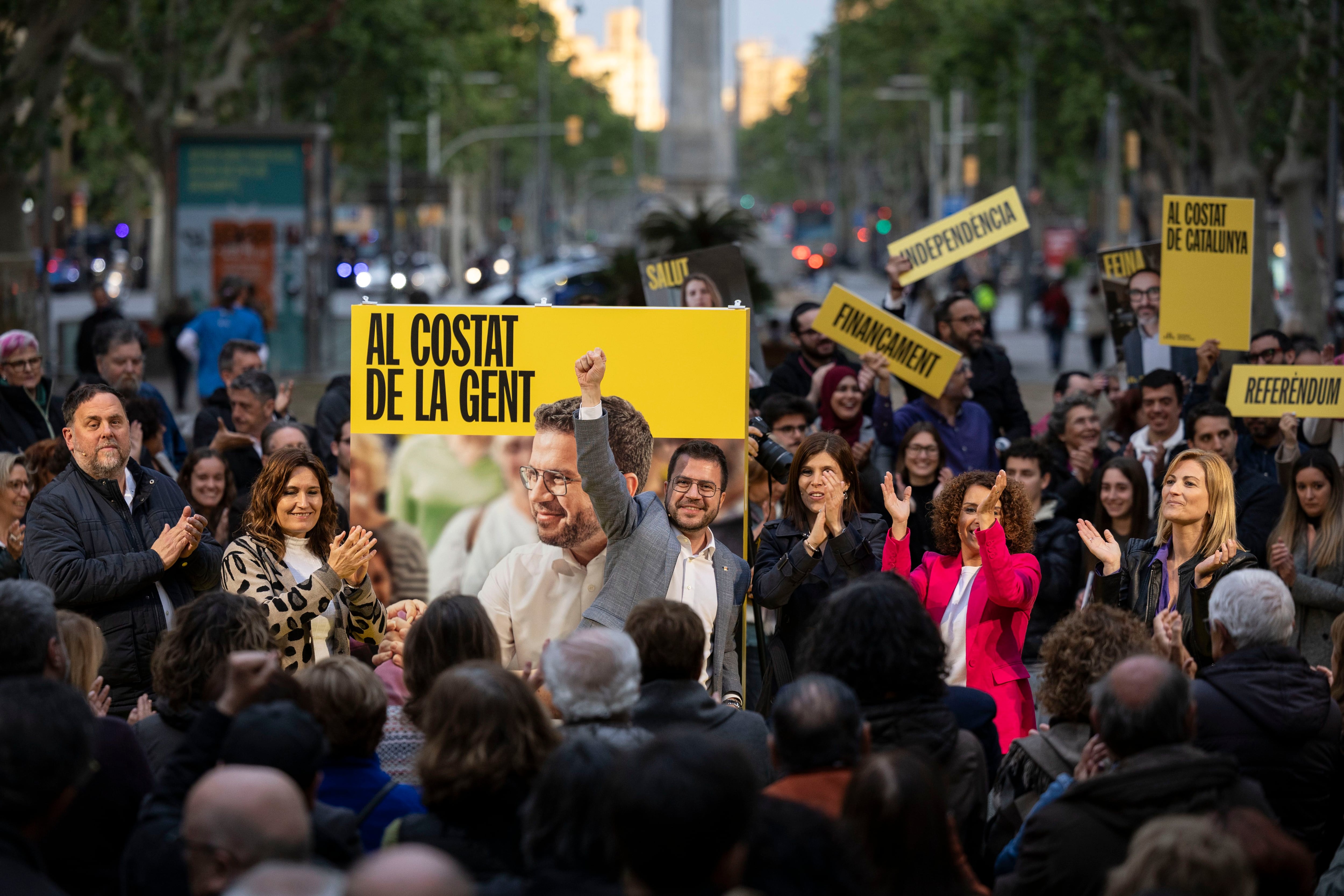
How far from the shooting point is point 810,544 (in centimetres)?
578

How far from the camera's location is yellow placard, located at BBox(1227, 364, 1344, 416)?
8.00m

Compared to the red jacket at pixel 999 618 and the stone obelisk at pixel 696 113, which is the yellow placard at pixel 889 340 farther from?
the stone obelisk at pixel 696 113

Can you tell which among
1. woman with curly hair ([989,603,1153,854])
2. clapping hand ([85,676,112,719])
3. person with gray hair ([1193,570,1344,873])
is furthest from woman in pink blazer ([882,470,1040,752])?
clapping hand ([85,676,112,719])

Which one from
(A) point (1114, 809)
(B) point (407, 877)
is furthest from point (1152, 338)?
(B) point (407, 877)

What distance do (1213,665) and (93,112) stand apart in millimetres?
23600

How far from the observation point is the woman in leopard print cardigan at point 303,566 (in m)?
5.46

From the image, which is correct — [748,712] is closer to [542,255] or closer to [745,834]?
[745,834]

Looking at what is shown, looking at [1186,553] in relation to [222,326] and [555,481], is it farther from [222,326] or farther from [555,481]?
Result: [222,326]

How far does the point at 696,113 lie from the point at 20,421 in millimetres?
22303

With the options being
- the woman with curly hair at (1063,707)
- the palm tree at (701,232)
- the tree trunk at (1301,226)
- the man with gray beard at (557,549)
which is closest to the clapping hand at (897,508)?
the man with gray beard at (557,549)

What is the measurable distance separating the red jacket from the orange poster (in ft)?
61.2

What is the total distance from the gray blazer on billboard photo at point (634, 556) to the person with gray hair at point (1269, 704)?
1.63 metres

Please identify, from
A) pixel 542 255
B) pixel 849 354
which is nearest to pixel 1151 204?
pixel 542 255

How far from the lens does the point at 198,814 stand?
127 inches
